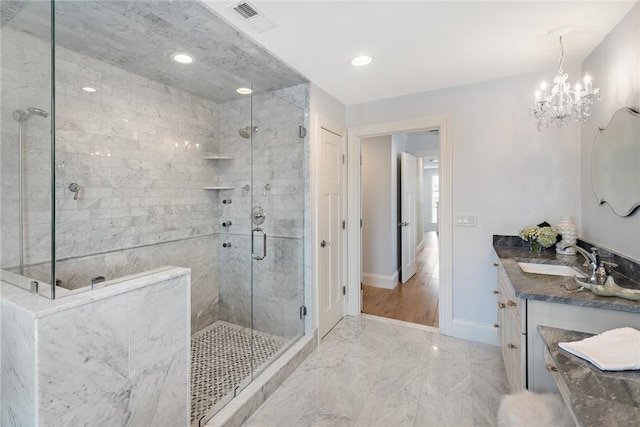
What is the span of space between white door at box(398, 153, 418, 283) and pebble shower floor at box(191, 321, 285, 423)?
256 centimetres

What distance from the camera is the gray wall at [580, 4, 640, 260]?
161 centimetres

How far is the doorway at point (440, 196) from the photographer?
278 centimetres

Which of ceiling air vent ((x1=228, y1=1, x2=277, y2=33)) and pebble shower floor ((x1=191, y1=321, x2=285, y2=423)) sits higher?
ceiling air vent ((x1=228, y1=1, x2=277, y2=33))

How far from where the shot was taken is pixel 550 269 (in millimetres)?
2086

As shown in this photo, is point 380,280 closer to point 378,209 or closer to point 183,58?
point 378,209

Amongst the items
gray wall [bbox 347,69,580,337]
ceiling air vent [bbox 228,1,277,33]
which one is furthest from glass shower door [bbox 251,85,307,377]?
gray wall [bbox 347,69,580,337]

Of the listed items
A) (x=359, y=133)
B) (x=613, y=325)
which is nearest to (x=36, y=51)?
(x=359, y=133)

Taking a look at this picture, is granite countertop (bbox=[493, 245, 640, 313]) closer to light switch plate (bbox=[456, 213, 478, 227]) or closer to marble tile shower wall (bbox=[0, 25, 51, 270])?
light switch plate (bbox=[456, 213, 478, 227])

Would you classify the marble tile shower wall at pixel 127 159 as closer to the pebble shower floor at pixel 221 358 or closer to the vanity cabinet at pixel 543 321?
the pebble shower floor at pixel 221 358

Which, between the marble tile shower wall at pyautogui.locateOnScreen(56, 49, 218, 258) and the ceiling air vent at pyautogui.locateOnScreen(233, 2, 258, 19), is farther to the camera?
the marble tile shower wall at pyautogui.locateOnScreen(56, 49, 218, 258)

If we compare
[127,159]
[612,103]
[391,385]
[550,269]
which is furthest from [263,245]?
[612,103]

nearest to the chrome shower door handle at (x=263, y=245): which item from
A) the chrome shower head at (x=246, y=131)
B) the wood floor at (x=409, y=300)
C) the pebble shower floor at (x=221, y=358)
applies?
the pebble shower floor at (x=221, y=358)

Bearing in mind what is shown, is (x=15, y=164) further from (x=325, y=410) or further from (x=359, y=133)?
(x=359, y=133)

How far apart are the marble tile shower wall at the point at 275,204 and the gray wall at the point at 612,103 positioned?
2.11 m
